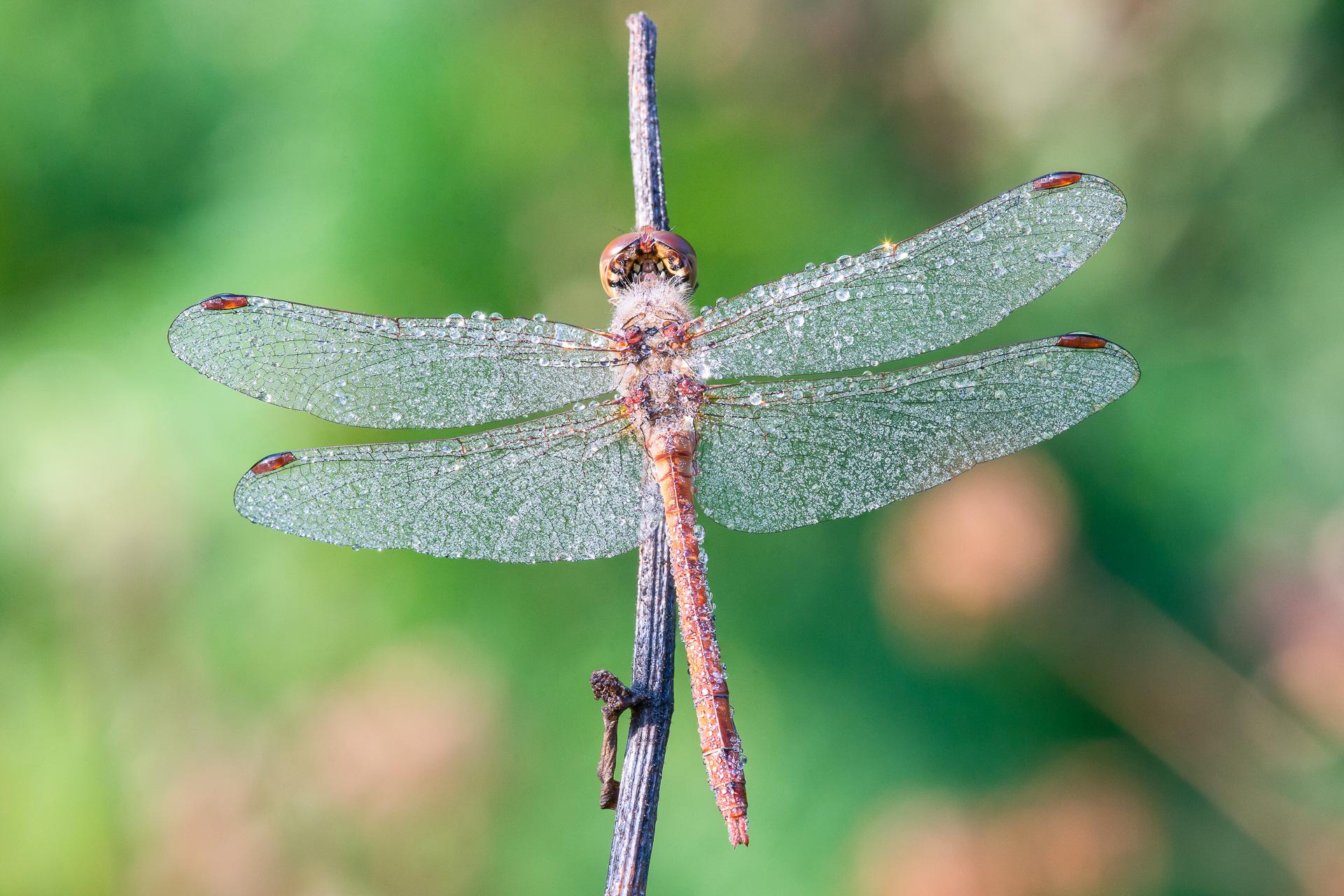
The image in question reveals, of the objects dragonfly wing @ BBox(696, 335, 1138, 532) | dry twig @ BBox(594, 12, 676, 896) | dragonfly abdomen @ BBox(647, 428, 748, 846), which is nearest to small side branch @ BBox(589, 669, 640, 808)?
dry twig @ BBox(594, 12, 676, 896)

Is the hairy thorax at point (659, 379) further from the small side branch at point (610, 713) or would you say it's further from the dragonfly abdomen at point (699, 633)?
the small side branch at point (610, 713)

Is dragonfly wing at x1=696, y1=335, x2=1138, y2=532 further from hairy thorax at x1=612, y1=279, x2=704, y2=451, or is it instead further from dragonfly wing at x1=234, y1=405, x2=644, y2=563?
dragonfly wing at x1=234, y1=405, x2=644, y2=563

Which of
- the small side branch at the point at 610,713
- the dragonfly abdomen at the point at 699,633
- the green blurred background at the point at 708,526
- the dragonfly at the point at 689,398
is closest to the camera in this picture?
the small side branch at the point at 610,713

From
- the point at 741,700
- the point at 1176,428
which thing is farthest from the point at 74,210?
the point at 1176,428

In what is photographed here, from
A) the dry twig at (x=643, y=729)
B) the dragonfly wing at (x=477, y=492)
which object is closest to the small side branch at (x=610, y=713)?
the dry twig at (x=643, y=729)

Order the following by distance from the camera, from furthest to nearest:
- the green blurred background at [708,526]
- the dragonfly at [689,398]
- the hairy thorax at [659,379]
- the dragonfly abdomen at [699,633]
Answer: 1. the green blurred background at [708,526]
2. the hairy thorax at [659,379]
3. the dragonfly at [689,398]
4. the dragonfly abdomen at [699,633]

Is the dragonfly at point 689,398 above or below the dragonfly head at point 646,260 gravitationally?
below

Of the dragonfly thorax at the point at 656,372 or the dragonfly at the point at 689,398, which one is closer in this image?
the dragonfly at the point at 689,398
